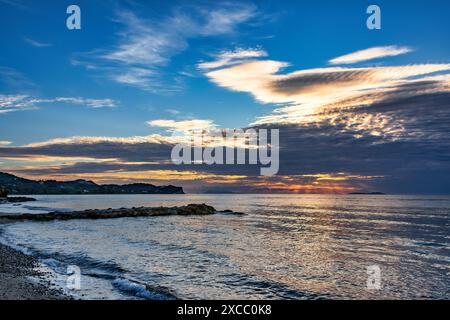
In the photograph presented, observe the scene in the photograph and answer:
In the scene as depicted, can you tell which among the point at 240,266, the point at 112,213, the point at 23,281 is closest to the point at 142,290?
the point at 23,281

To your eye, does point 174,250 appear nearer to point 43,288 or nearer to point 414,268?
point 43,288

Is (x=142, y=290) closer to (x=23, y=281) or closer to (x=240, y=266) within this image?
(x=23, y=281)

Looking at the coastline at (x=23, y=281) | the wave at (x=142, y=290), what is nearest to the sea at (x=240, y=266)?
→ the wave at (x=142, y=290)

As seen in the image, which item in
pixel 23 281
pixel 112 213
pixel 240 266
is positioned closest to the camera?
pixel 23 281

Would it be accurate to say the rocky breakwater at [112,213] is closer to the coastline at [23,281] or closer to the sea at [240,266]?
the sea at [240,266]

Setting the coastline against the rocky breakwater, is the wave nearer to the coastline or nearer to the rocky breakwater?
the coastline

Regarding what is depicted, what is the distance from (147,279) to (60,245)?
17.8 metres

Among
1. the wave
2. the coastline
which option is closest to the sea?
the wave

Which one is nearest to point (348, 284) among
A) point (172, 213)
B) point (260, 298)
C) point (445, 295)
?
point (445, 295)

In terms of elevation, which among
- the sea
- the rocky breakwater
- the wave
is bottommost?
the rocky breakwater

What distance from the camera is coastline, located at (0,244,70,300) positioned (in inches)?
611

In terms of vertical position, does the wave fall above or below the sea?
above

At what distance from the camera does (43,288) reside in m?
17.2

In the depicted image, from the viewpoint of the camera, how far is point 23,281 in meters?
18.4
